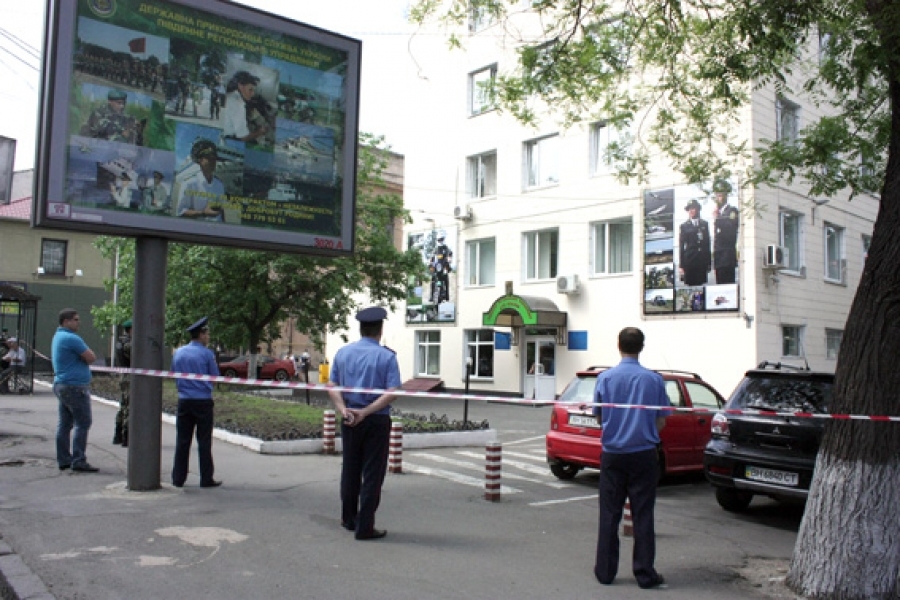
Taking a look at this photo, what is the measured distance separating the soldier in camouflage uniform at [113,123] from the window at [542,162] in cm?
2046

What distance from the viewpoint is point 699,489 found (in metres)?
10.6

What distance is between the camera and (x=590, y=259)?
25109 mm

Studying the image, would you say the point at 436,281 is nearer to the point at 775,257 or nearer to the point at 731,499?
the point at 775,257

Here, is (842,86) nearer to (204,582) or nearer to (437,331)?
(204,582)

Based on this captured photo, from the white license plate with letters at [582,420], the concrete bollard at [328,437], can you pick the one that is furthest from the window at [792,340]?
the concrete bollard at [328,437]

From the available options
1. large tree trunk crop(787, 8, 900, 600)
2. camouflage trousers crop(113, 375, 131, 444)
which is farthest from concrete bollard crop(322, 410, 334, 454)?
large tree trunk crop(787, 8, 900, 600)

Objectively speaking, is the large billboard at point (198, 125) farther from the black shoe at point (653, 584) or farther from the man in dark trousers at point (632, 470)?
the black shoe at point (653, 584)

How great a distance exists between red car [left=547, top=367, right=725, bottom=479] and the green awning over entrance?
45.5ft

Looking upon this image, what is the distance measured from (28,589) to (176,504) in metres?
2.59

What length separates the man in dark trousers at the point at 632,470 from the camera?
18.1 ft

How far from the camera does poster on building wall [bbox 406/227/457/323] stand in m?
30.2

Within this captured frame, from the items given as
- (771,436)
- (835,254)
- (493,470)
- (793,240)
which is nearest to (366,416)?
(493,470)

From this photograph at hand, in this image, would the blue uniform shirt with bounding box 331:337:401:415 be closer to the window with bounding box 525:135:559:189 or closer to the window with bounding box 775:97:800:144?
the window with bounding box 775:97:800:144

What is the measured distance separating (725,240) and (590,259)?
4900 millimetres
